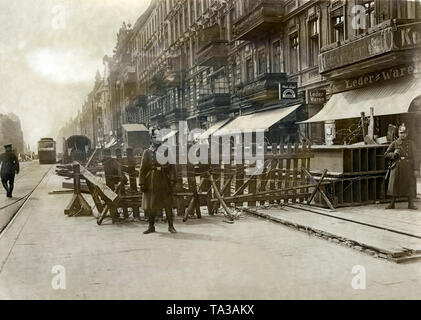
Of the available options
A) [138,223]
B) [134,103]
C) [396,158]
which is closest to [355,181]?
[396,158]

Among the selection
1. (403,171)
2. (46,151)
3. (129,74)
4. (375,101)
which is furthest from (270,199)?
(46,151)

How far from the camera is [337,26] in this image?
56.2ft

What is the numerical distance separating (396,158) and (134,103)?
3816 cm

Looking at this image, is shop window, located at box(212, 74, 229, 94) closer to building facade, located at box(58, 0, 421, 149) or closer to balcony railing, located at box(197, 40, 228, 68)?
building facade, located at box(58, 0, 421, 149)

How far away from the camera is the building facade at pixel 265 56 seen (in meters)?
14.4

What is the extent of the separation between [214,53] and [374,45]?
15040 millimetres

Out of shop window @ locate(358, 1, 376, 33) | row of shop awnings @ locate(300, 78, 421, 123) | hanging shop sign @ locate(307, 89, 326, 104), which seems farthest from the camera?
hanging shop sign @ locate(307, 89, 326, 104)

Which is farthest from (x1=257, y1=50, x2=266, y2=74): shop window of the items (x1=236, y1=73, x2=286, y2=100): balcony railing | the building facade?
(x1=236, y1=73, x2=286, y2=100): balcony railing

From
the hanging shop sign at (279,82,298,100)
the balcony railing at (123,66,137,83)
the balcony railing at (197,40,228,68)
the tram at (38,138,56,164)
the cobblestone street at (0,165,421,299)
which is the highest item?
the balcony railing at (123,66,137,83)

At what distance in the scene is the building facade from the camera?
1437 centimetres

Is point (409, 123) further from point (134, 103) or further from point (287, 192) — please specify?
point (134, 103)

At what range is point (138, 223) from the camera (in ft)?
28.8

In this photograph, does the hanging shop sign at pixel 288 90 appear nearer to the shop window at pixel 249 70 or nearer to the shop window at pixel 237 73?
the shop window at pixel 249 70

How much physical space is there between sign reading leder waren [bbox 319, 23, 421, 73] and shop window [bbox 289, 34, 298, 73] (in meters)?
3.47
